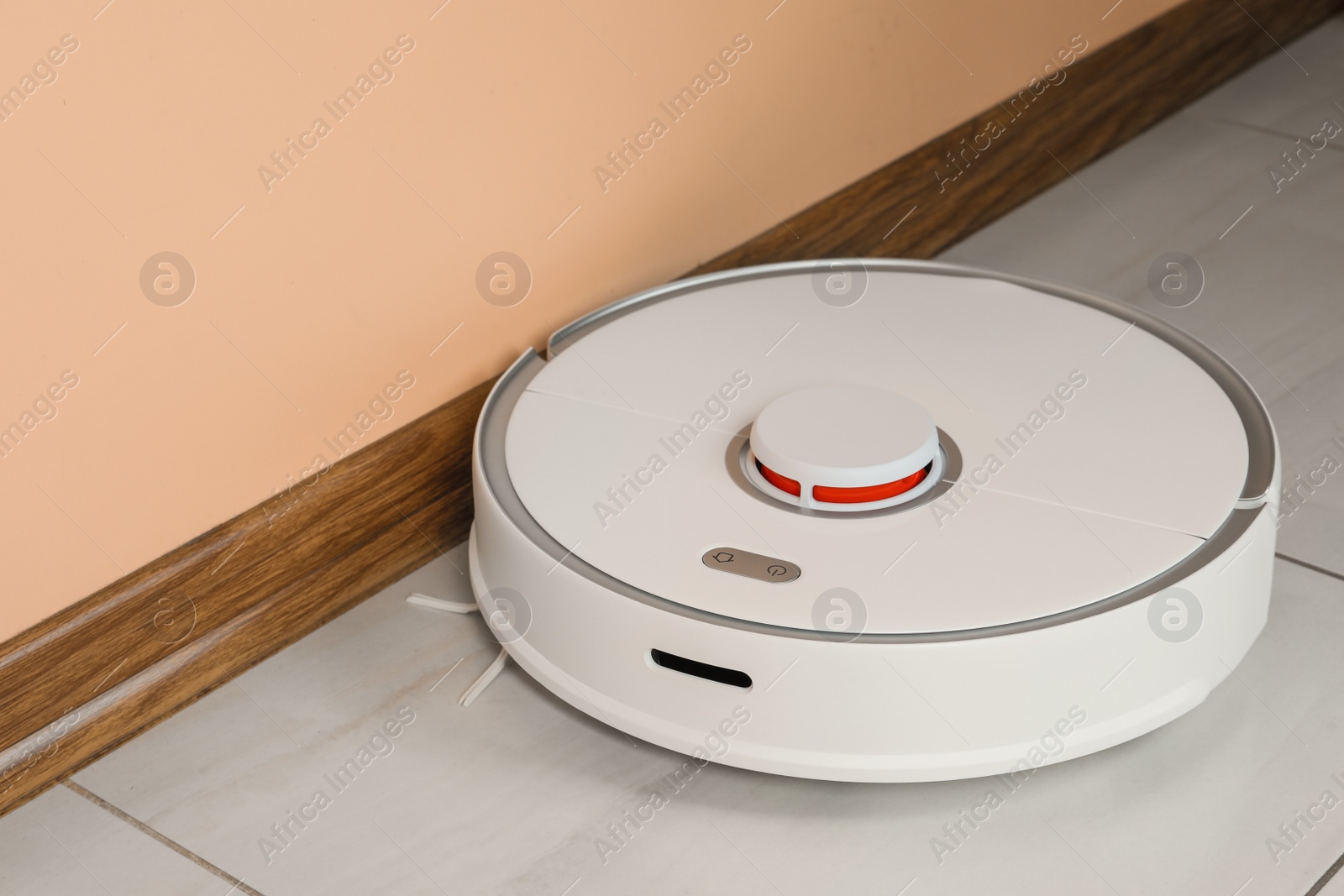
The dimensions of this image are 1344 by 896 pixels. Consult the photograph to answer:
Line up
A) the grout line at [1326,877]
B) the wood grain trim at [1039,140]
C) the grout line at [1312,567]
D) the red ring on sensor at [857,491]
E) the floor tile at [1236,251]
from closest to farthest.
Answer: the grout line at [1326,877] < the red ring on sensor at [857,491] < the grout line at [1312,567] < the floor tile at [1236,251] < the wood grain trim at [1039,140]

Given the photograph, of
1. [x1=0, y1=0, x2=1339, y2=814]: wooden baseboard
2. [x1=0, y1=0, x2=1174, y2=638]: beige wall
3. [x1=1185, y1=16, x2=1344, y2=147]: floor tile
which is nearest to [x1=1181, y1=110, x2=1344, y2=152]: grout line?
[x1=1185, y1=16, x2=1344, y2=147]: floor tile

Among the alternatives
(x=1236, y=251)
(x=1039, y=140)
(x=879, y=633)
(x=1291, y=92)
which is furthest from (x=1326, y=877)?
(x=1291, y=92)

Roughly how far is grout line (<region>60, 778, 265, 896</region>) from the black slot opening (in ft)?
A: 1.02

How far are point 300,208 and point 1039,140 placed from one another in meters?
1.06

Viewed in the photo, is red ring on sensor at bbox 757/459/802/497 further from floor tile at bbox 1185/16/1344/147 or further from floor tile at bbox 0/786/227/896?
floor tile at bbox 1185/16/1344/147

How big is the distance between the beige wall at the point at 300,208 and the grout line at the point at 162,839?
0.44 ft

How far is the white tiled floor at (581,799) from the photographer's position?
855 millimetres

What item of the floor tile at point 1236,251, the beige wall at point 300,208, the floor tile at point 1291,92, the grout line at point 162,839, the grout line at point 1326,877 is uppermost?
the beige wall at point 300,208

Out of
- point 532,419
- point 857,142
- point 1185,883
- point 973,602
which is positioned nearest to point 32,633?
point 532,419

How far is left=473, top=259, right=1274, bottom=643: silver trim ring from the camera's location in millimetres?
844

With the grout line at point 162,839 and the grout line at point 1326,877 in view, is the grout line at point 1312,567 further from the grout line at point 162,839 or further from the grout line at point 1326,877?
the grout line at point 162,839

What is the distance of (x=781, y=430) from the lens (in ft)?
3.22

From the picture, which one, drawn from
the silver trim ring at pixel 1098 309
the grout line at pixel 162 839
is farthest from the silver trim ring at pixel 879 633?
the grout line at pixel 162 839

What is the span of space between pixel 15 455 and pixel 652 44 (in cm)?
67
